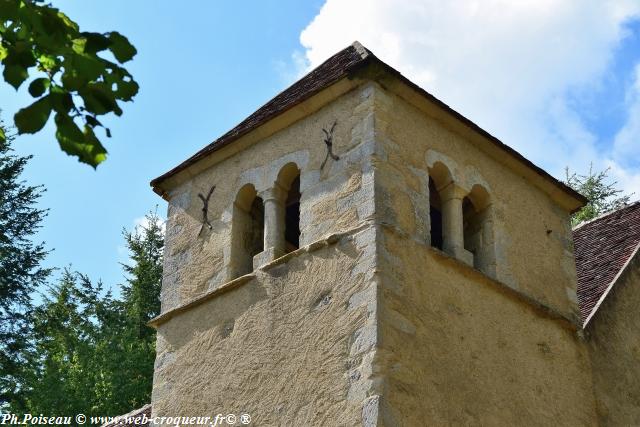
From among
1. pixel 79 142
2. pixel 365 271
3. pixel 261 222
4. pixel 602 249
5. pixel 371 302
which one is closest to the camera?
pixel 79 142

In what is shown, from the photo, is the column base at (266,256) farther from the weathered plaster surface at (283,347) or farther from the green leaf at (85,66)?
the green leaf at (85,66)

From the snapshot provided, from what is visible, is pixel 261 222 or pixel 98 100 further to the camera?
pixel 261 222

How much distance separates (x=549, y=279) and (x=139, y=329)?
12879 millimetres

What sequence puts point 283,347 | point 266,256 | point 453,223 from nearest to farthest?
point 283,347 < point 266,256 < point 453,223

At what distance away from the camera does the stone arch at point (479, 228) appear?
33.9 feet

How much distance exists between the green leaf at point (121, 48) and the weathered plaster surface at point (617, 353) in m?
6.99

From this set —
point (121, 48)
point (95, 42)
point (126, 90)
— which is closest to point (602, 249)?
point (126, 90)

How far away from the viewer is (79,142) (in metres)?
4.91

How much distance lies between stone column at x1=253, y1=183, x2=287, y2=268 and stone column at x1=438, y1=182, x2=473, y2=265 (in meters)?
1.40

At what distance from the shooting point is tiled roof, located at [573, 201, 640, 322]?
11820 millimetres

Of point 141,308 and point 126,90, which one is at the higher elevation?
point 141,308

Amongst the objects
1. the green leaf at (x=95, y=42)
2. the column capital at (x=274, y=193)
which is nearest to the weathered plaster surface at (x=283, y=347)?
the column capital at (x=274, y=193)

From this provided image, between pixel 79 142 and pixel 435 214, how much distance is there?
22.2ft

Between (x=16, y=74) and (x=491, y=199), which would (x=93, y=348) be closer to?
(x=491, y=199)
